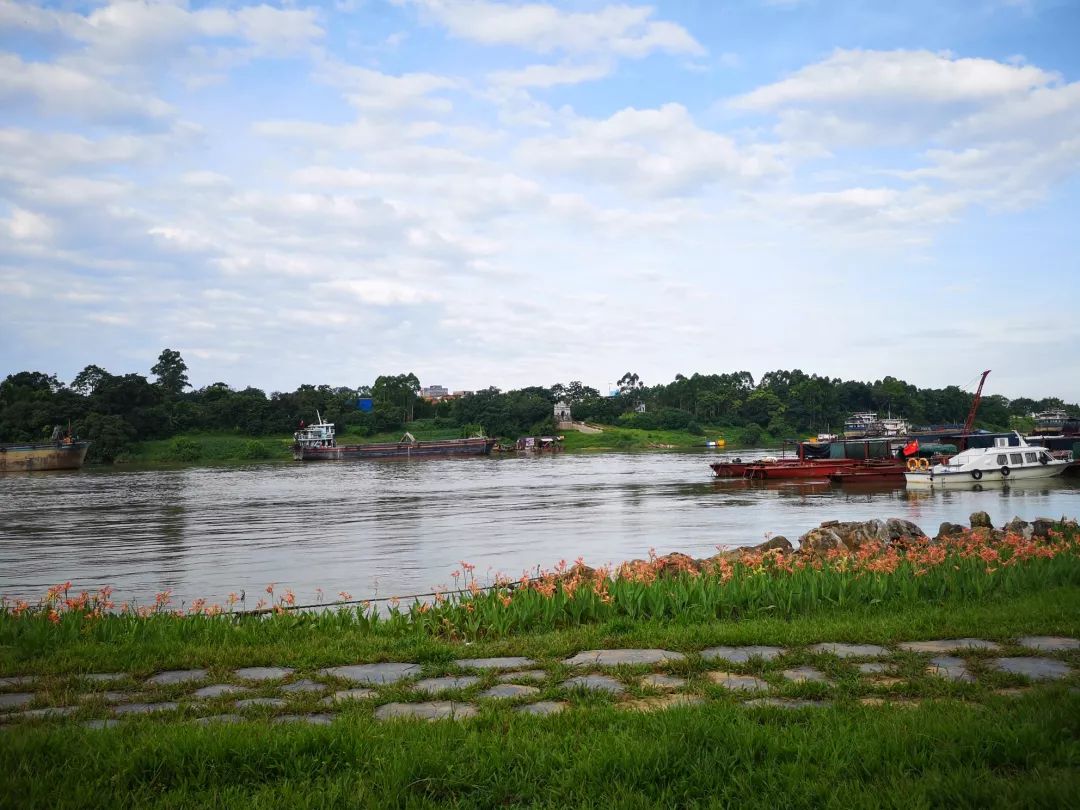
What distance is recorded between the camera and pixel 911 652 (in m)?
6.38

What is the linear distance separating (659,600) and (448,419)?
138064mm

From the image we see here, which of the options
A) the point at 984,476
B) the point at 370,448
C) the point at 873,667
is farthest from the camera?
the point at 370,448

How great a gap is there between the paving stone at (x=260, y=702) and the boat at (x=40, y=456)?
94.2 metres

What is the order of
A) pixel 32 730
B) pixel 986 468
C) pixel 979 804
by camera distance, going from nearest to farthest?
1. pixel 979 804
2. pixel 32 730
3. pixel 986 468

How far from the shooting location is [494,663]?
21.7ft

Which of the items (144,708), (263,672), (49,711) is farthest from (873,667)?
(49,711)

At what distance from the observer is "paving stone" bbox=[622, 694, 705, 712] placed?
5.06m

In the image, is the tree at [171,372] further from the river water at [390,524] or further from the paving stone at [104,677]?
the paving stone at [104,677]

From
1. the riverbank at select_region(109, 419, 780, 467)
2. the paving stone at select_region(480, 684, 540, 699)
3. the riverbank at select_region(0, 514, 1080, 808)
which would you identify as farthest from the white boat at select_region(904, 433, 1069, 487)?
the riverbank at select_region(109, 419, 780, 467)

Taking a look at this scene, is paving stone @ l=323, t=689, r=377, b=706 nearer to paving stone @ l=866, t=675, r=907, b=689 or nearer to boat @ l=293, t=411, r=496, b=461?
paving stone @ l=866, t=675, r=907, b=689

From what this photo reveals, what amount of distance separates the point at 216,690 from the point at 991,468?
45.2 m

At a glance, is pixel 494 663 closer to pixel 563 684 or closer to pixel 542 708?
pixel 563 684

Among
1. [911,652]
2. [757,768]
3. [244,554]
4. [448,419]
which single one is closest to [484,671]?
[757,768]

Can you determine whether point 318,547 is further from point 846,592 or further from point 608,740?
point 608,740
